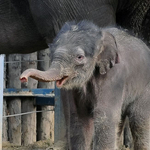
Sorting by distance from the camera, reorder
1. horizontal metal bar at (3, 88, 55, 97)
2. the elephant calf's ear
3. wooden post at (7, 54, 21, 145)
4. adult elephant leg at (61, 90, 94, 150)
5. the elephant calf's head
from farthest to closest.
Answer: wooden post at (7, 54, 21, 145) < horizontal metal bar at (3, 88, 55, 97) < adult elephant leg at (61, 90, 94, 150) < the elephant calf's ear < the elephant calf's head

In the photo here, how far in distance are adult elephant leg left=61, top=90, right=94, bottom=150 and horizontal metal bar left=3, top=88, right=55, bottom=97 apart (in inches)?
111

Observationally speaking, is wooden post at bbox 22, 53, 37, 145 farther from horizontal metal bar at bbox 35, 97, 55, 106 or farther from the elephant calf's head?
the elephant calf's head

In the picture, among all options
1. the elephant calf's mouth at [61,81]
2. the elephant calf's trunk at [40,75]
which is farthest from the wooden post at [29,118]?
the elephant calf's trunk at [40,75]

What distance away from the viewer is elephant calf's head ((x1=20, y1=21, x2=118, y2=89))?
3.99 metres

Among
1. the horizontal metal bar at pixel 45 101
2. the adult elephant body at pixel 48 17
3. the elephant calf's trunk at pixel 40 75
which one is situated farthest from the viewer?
the horizontal metal bar at pixel 45 101

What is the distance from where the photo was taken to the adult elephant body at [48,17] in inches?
205

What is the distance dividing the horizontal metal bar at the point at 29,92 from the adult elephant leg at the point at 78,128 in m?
2.81

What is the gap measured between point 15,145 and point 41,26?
7.91ft

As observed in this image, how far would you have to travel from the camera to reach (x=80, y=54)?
13.4 feet

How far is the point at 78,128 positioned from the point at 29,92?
3.18m

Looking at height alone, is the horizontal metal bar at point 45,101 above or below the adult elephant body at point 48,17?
below

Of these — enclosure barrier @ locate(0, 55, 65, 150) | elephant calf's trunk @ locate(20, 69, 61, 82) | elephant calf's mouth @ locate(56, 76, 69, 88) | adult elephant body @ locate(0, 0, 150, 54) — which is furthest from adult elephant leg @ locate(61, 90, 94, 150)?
enclosure barrier @ locate(0, 55, 65, 150)

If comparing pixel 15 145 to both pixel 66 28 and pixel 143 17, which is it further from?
pixel 66 28

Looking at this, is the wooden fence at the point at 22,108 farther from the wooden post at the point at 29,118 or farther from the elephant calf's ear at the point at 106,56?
the elephant calf's ear at the point at 106,56
